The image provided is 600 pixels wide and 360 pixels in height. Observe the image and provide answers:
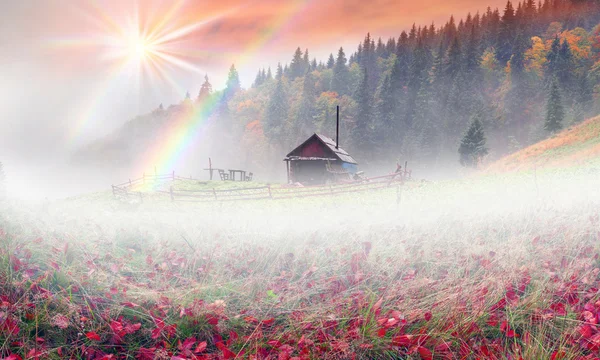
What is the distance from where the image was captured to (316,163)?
3459cm

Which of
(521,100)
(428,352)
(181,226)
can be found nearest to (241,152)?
(521,100)

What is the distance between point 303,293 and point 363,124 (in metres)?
60.9

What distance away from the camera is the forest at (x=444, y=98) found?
60.6 meters

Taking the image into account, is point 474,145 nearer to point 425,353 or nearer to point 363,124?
point 363,124

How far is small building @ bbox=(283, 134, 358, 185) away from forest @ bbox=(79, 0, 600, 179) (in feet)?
72.0

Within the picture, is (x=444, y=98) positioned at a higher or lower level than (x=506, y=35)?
lower

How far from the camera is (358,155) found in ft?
204

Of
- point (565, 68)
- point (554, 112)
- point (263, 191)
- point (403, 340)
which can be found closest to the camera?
point (403, 340)

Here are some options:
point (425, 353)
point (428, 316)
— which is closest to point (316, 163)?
point (428, 316)

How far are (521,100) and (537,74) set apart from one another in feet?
29.0

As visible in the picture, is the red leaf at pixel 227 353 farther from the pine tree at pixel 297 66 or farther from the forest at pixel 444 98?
the pine tree at pixel 297 66

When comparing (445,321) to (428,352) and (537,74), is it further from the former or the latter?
(537,74)

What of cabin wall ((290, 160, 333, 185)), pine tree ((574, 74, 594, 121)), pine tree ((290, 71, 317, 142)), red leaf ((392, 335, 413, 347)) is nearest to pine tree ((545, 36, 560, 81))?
pine tree ((574, 74, 594, 121))

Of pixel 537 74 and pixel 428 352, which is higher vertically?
pixel 537 74
